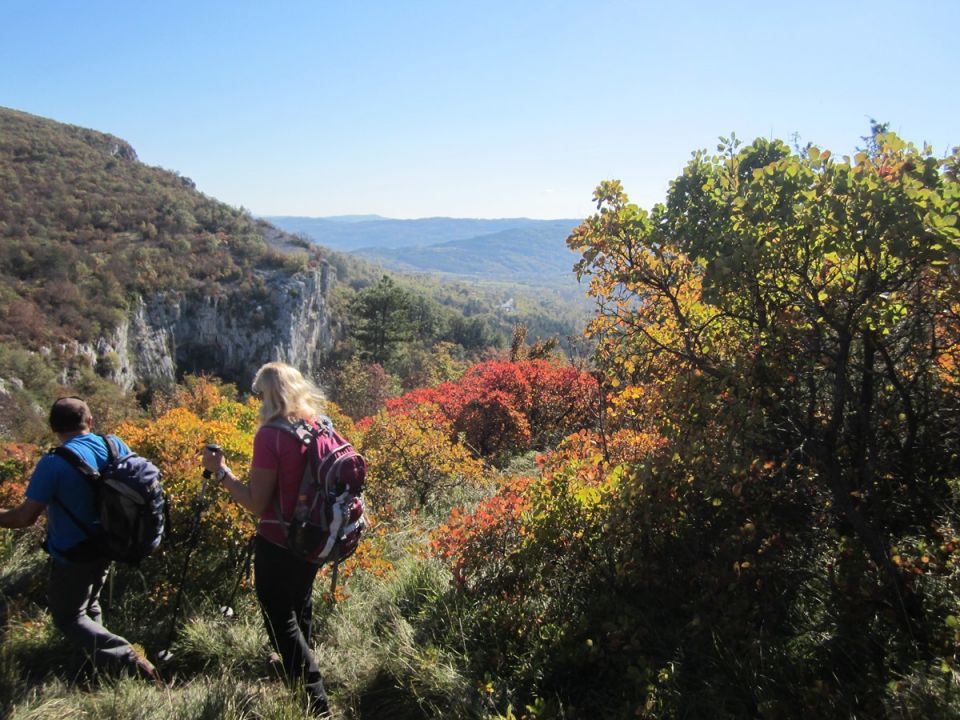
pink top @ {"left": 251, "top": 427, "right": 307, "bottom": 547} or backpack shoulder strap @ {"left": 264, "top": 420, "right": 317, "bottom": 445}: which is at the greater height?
backpack shoulder strap @ {"left": 264, "top": 420, "right": 317, "bottom": 445}

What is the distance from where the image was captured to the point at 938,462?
8.93ft

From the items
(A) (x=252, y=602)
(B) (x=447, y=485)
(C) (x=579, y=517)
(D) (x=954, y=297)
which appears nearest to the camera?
(D) (x=954, y=297)

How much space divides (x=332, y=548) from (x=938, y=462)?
2.98 metres

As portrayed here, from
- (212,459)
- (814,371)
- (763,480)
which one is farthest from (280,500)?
(814,371)

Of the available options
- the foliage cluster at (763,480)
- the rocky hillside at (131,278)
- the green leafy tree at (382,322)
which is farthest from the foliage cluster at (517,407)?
the green leafy tree at (382,322)

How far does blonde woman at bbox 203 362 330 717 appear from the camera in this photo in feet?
7.84

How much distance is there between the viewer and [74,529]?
8.71 feet

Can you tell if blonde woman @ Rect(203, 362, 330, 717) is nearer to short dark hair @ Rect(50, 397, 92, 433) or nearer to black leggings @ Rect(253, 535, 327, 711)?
black leggings @ Rect(253, 535, 327, 711)

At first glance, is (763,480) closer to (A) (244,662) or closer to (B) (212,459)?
(B) (212,459)

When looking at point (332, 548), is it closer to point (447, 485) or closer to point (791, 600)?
point (791, 600)

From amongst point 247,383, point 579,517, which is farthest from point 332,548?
point 247,383

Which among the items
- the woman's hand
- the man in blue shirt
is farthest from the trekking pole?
the man in blue shirt

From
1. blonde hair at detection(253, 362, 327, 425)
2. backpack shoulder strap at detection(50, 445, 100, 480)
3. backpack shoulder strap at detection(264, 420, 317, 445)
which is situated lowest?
backpack shoulder strap at detection(50, 445, 100, 480)

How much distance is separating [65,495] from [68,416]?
384 mm
